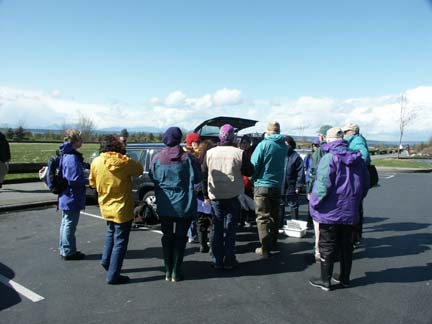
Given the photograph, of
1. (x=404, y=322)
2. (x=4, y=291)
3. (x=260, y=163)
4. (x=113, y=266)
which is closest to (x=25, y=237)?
(x=4, y=291)

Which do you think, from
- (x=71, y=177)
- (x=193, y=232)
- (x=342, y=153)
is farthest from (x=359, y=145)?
(x=71, y=177)

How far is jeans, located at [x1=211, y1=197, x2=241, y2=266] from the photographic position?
16.3ft

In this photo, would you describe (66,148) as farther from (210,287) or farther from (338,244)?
(338,244)

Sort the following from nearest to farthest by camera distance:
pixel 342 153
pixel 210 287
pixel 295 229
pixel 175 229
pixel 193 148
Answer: pixel 342 153
pixel 210 287
pixel 175 229
pixel 193 148
pixel 295 229

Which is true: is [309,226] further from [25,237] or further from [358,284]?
[25,237]

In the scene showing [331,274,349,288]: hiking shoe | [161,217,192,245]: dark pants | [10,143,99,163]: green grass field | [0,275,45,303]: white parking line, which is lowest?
[0,275,45,303]: white parking line

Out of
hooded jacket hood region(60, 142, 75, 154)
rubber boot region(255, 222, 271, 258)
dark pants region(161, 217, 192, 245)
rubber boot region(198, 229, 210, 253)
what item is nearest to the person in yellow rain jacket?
dark pants region(161, 217, 192, 245)

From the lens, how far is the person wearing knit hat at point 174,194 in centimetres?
449

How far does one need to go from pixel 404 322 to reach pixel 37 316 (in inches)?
145

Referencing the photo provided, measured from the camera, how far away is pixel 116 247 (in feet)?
14.7

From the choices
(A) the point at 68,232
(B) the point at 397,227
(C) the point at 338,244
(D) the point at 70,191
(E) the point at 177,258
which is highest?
(D) the point at 70,191

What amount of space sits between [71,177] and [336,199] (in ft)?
12.0

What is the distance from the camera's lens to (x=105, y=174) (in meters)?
4.48

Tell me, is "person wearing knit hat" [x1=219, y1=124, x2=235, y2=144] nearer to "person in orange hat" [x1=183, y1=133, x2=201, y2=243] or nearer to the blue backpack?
"person in orange hat" [x1=183, y1=133, x2=201, y2=243]
